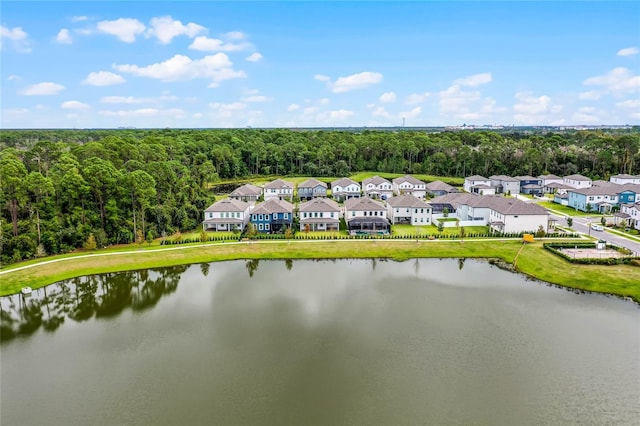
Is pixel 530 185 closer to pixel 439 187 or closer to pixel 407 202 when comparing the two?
pixel 439 187

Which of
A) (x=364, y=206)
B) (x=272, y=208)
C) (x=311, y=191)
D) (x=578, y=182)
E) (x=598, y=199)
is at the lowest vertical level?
(x=598, y=199)

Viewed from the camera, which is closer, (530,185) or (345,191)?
(345,191)

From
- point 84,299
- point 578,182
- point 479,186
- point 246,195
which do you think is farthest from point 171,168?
point 578,182

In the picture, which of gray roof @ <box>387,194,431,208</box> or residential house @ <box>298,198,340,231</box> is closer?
residential house @ <box>298,198,340,231</box>

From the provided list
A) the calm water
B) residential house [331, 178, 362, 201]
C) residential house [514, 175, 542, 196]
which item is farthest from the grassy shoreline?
residential house [514, 175, 542, 196]

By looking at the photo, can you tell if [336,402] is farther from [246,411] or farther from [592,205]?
[592,205]

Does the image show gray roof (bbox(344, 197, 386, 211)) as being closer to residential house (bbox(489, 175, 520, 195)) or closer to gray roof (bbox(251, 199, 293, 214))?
gray roof (bbox(251, 199, 293, 214))

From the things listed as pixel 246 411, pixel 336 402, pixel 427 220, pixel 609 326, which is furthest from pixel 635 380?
pixel 427 220

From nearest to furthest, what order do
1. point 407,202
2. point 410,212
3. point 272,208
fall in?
point 272,208, point 410,212, point 407,202
